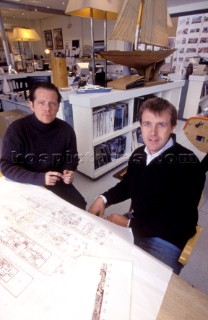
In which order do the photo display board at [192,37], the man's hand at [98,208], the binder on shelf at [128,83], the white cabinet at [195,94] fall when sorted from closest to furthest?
the man's hand at [98,208]
the binder on shelf at [128,83]
the white cabinet at [195,94]
the photo display board at [192,37]

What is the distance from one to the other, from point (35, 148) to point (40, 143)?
4cm

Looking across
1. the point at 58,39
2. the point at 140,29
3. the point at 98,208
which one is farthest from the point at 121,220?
the point at 58,39

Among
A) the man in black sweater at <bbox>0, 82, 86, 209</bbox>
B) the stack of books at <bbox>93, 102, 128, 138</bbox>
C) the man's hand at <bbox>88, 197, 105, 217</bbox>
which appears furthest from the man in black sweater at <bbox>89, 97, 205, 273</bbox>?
the stack of books at <bbox>93, 102, 128, 138</bbox>

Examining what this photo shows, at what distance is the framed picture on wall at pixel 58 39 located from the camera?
7.98m

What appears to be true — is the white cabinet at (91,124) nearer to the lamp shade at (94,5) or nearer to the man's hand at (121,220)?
the lamp shade at (94,5)

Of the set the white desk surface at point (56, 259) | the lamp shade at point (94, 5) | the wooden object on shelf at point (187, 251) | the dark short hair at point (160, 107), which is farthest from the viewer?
the lamp shade at point (94, 5)

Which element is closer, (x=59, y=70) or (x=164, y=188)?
(x=164, y=188)

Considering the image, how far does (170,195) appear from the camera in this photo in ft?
3.01

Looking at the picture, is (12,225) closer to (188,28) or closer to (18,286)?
(18,286)

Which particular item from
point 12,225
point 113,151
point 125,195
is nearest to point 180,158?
point 125,195

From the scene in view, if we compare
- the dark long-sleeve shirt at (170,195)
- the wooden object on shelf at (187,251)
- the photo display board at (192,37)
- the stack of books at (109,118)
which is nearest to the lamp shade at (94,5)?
the stack of books at (109,118)

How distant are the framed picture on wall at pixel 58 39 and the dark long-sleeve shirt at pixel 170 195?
8697 millimetres

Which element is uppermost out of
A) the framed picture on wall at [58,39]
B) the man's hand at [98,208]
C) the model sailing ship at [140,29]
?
the framed picture on wall at [58,39]

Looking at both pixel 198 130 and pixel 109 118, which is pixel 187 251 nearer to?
pixel 198 130
